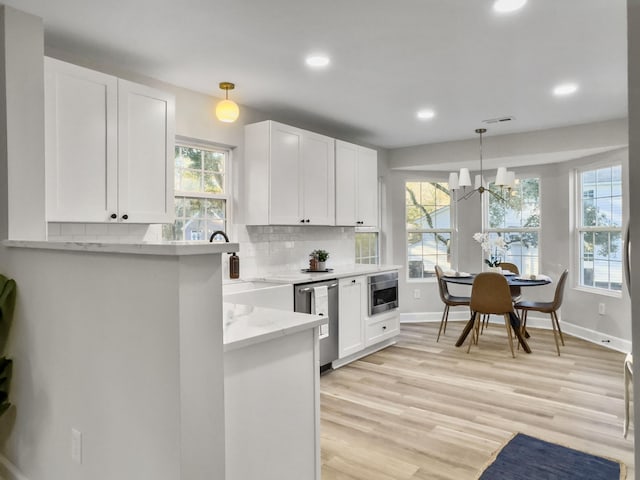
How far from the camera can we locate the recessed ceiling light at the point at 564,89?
3.71 metres

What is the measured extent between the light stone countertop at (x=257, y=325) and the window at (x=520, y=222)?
5039 millimetres

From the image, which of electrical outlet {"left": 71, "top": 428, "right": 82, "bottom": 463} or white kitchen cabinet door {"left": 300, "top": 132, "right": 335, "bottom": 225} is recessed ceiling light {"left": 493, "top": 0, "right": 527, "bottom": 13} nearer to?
white kitchen cabinet door {"left": 300, "top": 132, "right": 335, "bottom": 225}

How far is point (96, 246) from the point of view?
1604mm

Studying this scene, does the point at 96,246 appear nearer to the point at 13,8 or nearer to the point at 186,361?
the point at 186,361

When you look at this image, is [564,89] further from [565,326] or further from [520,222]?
[565,326]

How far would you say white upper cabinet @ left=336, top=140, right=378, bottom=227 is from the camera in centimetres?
491

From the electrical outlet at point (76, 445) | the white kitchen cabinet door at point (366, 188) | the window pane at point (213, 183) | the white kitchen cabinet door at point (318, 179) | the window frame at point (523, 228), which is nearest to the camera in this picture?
the electrical outlet at point (76, 445)

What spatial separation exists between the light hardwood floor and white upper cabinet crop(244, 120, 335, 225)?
5.17ft

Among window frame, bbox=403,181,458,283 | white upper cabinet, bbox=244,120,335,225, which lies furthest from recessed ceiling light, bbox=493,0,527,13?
window frame, bbox=403,181,458,283

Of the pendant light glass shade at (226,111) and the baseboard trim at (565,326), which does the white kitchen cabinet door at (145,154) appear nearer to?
the pendant light glass shade at (226,111)

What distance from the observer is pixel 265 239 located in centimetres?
443

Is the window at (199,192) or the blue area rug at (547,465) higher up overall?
the window at (199,192)

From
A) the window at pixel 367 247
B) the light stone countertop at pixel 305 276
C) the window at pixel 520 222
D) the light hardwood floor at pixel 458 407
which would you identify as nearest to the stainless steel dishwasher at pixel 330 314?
the light stone countertop at pixel 305 276

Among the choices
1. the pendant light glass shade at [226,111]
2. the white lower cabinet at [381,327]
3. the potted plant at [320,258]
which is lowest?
the white lower cabinet at [381,327]
